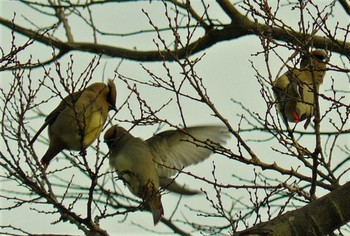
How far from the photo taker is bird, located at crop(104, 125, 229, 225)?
7.38 m

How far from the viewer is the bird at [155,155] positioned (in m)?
7.38

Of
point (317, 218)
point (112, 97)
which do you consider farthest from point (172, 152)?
point (317, 218)

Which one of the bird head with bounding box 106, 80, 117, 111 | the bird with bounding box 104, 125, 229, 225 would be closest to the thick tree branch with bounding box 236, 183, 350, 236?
the bird with bounding box 104, 125, 229, 225

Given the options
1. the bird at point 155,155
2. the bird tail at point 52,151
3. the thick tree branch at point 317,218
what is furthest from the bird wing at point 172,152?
the thick tree branch at point 317,218

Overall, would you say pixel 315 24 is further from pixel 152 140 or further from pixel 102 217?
pixel 152 140

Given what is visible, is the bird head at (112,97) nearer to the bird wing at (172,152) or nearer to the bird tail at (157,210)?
the bird wing at (172,152)

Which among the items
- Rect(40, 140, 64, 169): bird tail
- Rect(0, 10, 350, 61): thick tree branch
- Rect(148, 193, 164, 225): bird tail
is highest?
Rect(0, 10, 350, 61): thick tree branch

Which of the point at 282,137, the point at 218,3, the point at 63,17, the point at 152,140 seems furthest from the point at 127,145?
the point at 282,137

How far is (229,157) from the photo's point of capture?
15.4 ft

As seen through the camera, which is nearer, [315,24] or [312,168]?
[312,168]

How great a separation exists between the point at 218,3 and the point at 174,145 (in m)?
1.52

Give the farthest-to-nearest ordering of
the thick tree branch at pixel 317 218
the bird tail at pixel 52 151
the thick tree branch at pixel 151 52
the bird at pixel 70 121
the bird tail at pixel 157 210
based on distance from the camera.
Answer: the thick tree branch at pixel 151 52
the bird tail at pixel 157 210
the bird tail at pixel 52 151
the bird at pixel 70 121
the thick tree branch at pixel 317 218

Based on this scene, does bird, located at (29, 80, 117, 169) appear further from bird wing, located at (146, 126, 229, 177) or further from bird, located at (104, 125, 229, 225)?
bird wing, located at (146, 126, 229, 177)

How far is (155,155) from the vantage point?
7824 millimetres
